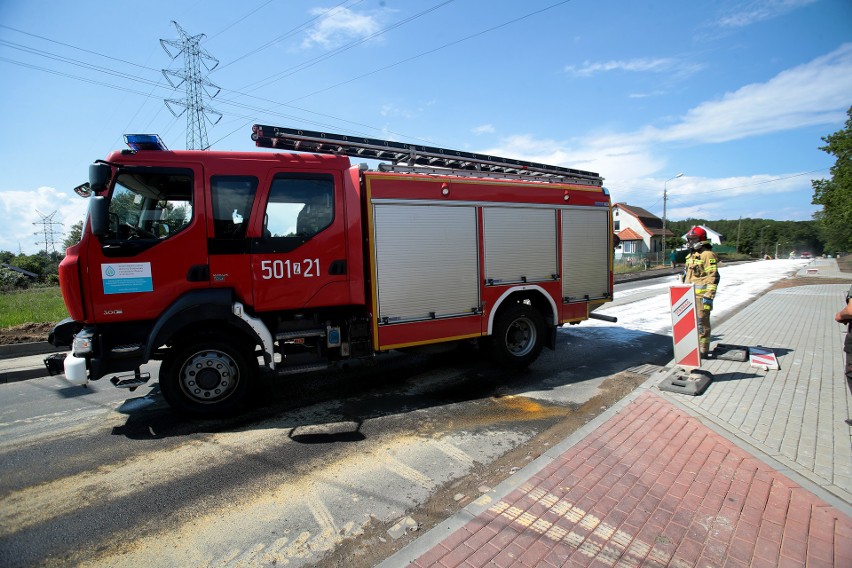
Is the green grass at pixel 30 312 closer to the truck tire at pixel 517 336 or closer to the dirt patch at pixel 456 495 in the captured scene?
the truck tire at pixel 517 336

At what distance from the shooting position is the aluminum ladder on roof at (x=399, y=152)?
5.07 meters

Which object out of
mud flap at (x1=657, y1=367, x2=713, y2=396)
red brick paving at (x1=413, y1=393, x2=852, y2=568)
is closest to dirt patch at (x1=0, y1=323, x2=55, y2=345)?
red brick paving at (x1=413, y1=393, x2=852, y2=568)

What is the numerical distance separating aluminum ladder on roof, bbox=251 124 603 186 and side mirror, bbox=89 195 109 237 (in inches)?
67.5

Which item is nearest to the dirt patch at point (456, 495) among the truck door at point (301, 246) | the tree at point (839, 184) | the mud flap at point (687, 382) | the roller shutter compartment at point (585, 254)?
the mud flap at point (687, 382)

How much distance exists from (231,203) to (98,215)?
1222mm

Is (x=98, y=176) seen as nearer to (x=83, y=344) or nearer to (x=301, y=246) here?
(x=83, y=344)

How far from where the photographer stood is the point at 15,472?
3.62m

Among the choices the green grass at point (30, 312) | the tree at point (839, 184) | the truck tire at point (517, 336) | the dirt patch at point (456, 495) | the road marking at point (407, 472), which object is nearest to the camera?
the dirt patch at point (456, 495)

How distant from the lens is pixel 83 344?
4203mm

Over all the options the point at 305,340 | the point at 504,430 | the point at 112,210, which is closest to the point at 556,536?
the point at 504,430

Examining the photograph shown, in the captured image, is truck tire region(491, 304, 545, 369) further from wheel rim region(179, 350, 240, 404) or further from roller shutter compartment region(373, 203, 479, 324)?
wheel rim region(179, 350, 240, 404)

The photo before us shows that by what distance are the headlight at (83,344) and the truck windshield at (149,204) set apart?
103 cm

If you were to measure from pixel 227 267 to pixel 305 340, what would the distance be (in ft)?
4.05

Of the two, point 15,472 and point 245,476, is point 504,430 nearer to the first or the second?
point 245,476
